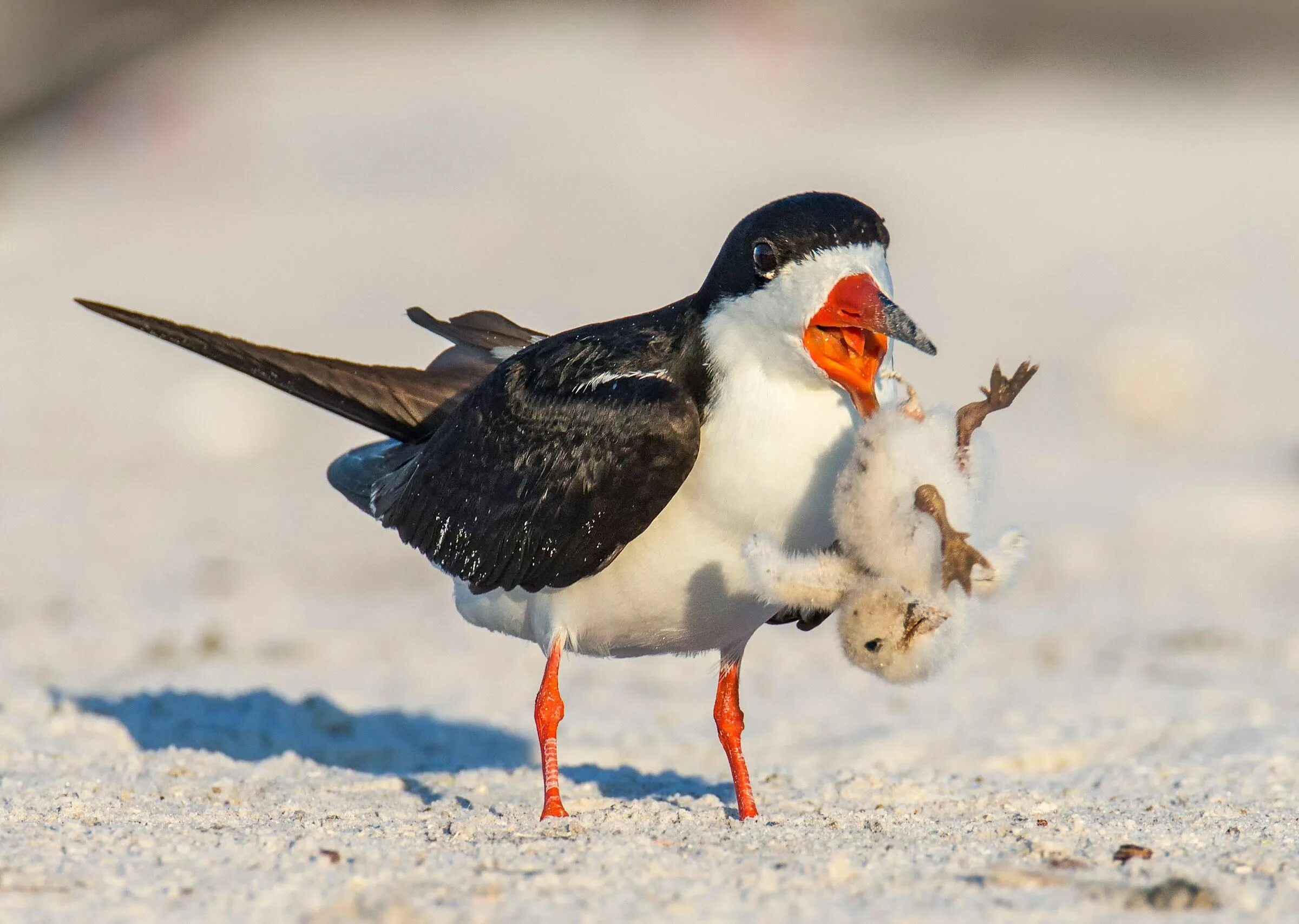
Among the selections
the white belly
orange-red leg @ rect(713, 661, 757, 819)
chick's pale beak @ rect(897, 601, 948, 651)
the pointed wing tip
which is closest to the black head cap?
the white belly

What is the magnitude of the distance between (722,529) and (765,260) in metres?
0.79

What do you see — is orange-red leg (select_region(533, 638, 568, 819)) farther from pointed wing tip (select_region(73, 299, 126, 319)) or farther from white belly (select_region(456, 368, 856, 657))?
pointed wing tip (select_region(73, 299, 126, 319))

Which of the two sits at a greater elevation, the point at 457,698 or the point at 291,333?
the point at 291,333

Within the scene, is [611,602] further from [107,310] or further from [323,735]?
[323,735]

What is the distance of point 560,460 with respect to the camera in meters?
4.97

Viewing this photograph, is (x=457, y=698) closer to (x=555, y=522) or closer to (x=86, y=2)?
(x=555, y=522)

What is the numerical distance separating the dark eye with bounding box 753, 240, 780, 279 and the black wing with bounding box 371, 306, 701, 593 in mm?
366

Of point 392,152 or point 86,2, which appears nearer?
point 392,152

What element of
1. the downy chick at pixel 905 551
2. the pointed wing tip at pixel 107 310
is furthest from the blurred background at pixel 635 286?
the pointed wing tip at pixel 107 310

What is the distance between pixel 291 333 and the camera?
16.1 m

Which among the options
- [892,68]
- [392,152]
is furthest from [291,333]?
[892,68]

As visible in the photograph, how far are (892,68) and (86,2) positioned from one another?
13.7 meters

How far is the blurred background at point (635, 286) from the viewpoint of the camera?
8289 millimetres

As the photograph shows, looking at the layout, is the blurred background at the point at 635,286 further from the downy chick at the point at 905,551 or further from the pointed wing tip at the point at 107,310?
the pointed wing tip at the point at 107,310
